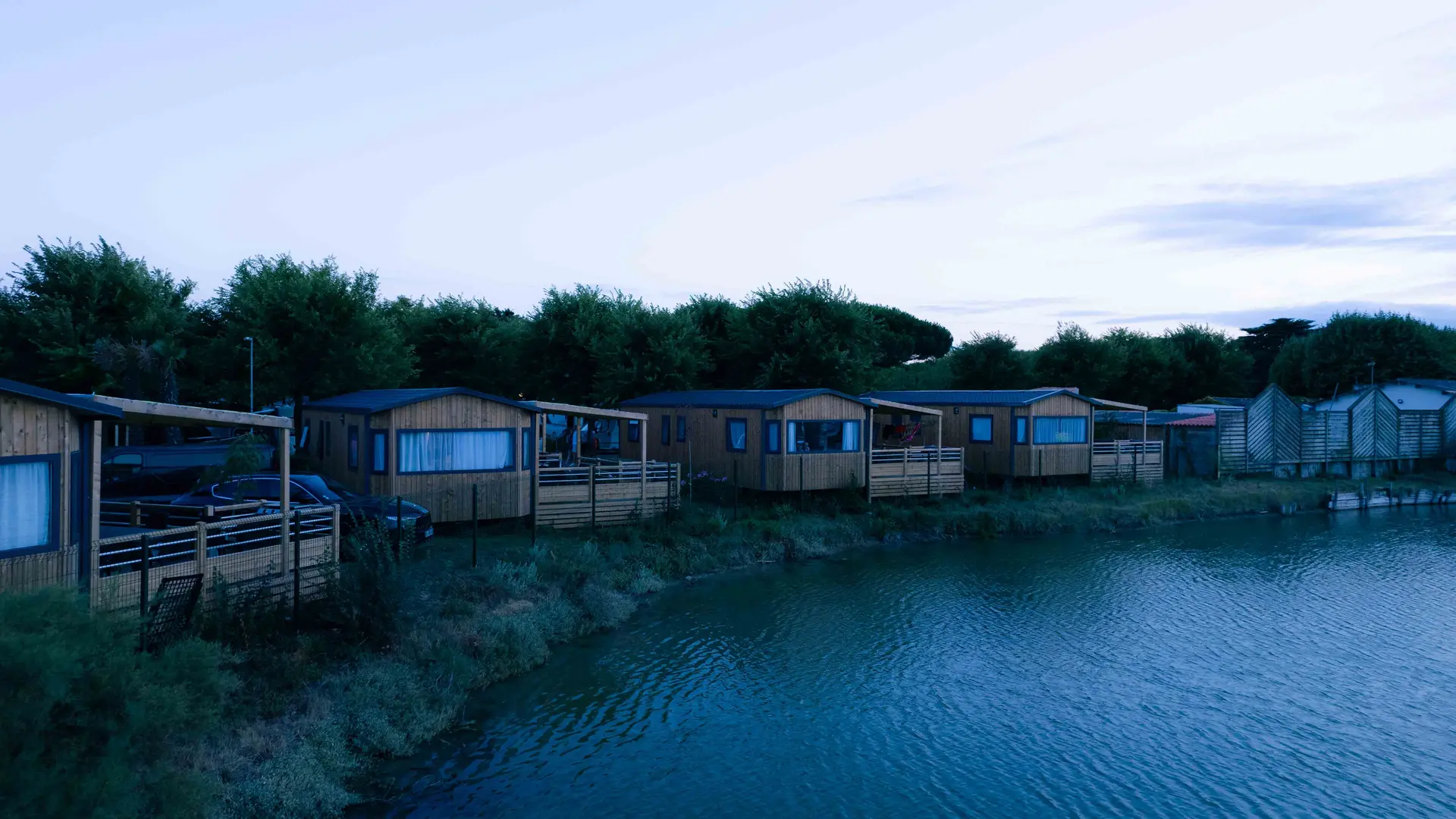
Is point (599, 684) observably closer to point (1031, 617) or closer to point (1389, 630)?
point (1031, 617)

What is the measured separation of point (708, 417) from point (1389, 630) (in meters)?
17.8

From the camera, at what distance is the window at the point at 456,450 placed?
800 inches

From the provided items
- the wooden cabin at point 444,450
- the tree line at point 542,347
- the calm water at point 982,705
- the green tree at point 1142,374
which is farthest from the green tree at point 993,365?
the wooden cabin at point 444,450

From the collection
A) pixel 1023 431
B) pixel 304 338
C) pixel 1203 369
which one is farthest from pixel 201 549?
pixel 1203 369

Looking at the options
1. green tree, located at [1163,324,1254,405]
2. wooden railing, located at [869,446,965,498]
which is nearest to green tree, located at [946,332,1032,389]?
green tree, located at [1163,324,1254,405]

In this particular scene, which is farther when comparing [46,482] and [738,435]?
[738,435]

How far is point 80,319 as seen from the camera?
29.7 meters

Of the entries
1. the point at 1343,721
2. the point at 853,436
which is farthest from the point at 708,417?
the point at 1343,721

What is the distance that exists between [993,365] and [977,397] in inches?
685

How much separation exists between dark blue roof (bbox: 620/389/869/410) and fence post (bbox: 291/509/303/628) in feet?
46.3

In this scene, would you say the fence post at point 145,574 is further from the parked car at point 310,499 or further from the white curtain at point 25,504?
the parked car at point 310,499

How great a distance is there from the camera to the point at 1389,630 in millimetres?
17953

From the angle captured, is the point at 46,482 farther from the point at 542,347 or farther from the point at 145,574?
the point at 542,347

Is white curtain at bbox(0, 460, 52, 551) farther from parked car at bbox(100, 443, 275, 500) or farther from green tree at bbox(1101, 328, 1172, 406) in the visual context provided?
green tree at bbox(1101, 328, 1172, 406)
